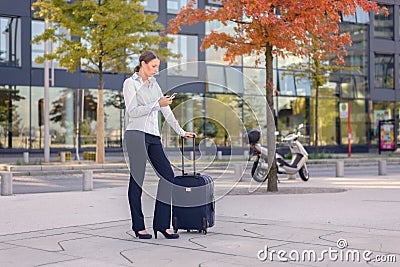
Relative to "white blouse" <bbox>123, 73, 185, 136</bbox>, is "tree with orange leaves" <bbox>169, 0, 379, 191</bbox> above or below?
above

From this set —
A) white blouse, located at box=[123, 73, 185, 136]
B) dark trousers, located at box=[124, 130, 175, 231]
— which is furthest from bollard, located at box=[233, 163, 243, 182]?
white blouse, located at box=[123, 73, 185, 136]

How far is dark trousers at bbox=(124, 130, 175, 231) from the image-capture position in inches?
282

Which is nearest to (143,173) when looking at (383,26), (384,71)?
(384,71)

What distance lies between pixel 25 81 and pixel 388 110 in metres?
25.7

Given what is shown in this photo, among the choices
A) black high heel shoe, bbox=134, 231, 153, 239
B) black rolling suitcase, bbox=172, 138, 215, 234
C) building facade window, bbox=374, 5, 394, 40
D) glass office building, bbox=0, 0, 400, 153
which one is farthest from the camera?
building facade window, bbox=374, 5, 394, 40

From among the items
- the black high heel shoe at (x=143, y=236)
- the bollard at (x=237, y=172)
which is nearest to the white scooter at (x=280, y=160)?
the bollard at (x=237, y=172)


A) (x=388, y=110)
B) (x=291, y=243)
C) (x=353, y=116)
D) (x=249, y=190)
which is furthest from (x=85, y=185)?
(x=388, y=110)

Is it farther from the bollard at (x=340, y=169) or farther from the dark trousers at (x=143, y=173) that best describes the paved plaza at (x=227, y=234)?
the bollard at (x=340, y=169)

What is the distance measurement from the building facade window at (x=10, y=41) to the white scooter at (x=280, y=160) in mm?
17948

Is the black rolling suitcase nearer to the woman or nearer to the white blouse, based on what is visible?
the woman

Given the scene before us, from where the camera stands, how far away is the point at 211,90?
35844 millimetres

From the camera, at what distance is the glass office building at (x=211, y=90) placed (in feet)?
100

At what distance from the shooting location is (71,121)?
3238cm

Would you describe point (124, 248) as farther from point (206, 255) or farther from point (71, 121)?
point (71, 121)
